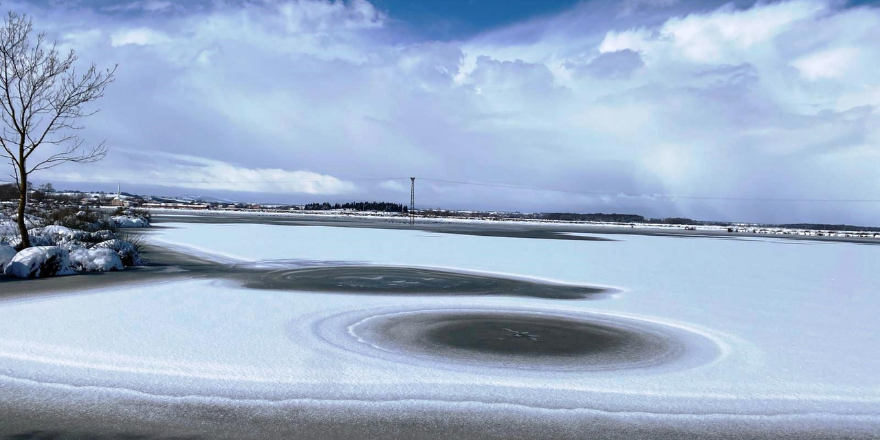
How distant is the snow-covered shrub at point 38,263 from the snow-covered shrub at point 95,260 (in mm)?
725

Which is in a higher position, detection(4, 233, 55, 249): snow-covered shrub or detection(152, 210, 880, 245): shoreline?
detection(4, 233, 55, 249): snow-covered shrub

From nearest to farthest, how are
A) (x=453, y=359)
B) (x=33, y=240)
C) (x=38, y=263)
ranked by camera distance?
(x=453, y=359) → (x=38, y=263) → (x=33, y=240)

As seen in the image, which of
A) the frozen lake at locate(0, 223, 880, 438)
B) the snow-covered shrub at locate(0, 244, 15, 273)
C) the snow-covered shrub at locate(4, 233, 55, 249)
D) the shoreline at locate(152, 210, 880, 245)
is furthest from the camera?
the shoreline at locate(152, 210, 880, 245)

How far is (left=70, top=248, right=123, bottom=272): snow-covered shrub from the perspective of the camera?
15.8m

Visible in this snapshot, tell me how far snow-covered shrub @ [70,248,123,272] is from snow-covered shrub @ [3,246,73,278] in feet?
2.38

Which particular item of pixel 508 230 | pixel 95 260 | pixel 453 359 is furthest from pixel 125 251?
pixel 508 230

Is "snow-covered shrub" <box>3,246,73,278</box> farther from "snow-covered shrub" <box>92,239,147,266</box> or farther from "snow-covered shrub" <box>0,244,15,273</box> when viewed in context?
"snow-covered shrub" <box>92,239,147,266</box>

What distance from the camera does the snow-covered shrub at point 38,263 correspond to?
46.9 feet

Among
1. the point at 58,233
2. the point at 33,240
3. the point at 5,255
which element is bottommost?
the point at 5,255

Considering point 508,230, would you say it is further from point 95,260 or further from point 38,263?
point 38,263

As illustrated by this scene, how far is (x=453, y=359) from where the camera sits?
7.61 meters

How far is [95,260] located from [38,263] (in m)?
1.60

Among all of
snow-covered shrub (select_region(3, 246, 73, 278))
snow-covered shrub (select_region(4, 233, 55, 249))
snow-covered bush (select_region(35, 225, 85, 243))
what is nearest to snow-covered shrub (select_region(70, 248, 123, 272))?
snow-covered shrub (select_region(3, 246, 73, 278))

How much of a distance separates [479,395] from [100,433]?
11.2 feet
